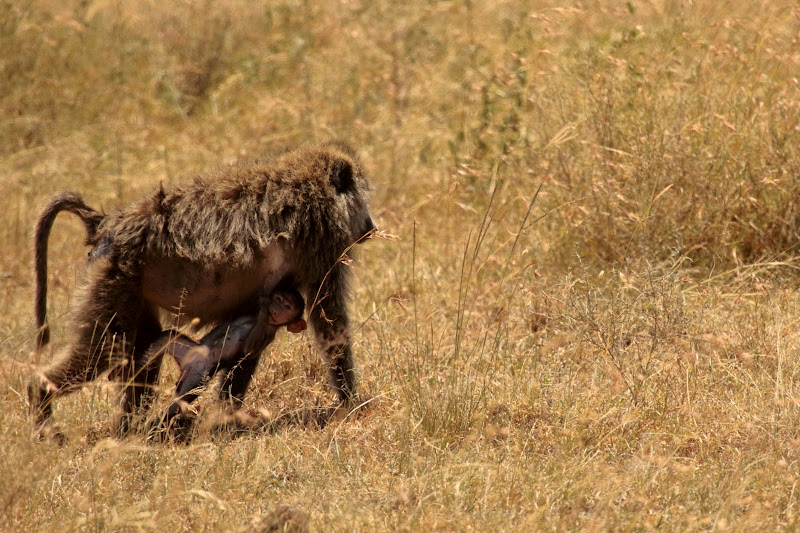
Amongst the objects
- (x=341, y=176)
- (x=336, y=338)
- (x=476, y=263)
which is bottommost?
(x=476, y=263)

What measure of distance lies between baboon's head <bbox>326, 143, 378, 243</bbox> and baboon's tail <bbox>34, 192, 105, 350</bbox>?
98 cm

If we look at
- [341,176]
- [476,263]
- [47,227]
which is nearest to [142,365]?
[47,227]

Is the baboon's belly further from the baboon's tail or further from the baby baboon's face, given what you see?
the baboon's tail

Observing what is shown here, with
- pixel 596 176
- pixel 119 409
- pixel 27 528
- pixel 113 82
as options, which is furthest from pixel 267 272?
pixel 113 82

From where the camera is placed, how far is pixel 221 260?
12.7 feet

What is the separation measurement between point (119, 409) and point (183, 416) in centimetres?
29

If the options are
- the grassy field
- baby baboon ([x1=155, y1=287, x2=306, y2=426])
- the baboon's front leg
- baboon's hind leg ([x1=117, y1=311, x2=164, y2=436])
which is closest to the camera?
the grassy field

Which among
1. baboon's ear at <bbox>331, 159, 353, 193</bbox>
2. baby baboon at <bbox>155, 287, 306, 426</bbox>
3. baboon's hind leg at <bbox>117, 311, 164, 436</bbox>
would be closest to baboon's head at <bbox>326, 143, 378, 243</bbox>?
baboon's ear at <bbox>331, 159, 353, 193</bbox>

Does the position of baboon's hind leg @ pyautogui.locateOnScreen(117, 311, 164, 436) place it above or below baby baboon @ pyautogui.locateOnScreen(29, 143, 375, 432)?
below

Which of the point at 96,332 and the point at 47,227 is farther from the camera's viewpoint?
the point at 47,227

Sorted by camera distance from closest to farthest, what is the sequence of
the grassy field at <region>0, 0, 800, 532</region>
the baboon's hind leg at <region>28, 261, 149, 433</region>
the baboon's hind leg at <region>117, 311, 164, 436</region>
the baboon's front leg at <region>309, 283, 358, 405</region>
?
the grassy field at <region>0, 0, 800, 532</region>
the baboon's hind leg at <region>28, 261, 149, 433</region>
the baboon's hind leg at <region>117, 311, 164, 436</region>
the baboon's front leg at <region>309, 283, 358, 405</region>

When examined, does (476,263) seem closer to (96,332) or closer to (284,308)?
(284,308)

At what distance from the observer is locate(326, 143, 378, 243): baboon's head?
415 centimetres

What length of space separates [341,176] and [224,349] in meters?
0.89
